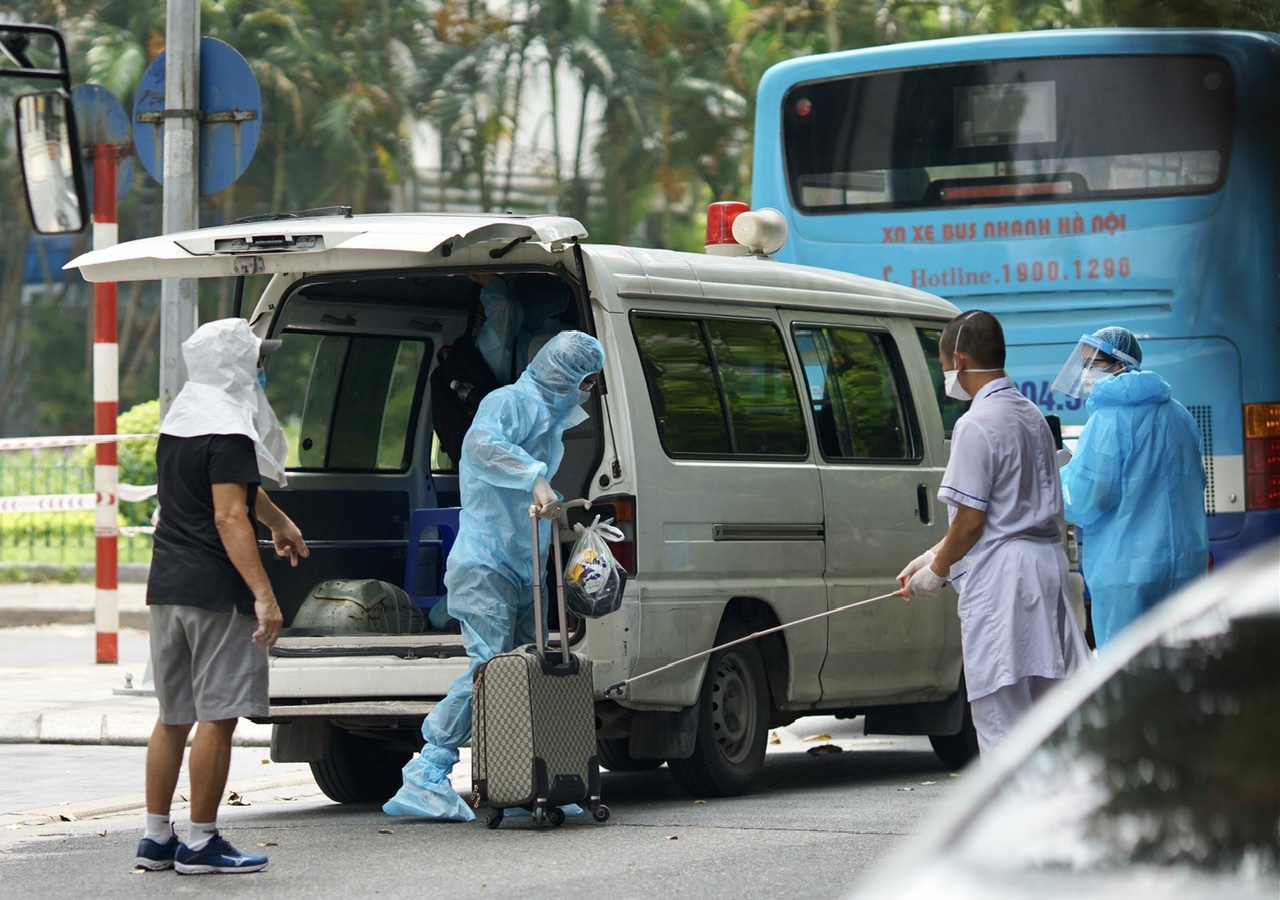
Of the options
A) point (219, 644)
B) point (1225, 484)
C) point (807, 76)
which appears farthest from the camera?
point (807, 76)

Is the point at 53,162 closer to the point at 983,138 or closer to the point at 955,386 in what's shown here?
the point at 955,386

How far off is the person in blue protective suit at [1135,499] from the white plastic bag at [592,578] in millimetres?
1618

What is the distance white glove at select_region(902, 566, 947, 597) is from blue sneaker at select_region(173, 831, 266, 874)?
2189mm

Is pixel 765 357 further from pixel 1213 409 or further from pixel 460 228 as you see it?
pixel 1213 409

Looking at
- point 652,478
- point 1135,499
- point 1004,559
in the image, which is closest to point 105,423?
point 652,478

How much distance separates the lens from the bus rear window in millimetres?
11070

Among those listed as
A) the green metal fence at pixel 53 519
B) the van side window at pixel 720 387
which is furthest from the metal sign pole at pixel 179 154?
the green metal fence at pixel 53 519

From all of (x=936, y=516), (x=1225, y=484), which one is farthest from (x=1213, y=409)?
(x=936, y=516)

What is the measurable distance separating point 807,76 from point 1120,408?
17.0ft

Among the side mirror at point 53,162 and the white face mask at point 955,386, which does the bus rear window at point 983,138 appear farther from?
the side mirror at point 53,162

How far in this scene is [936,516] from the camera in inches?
371

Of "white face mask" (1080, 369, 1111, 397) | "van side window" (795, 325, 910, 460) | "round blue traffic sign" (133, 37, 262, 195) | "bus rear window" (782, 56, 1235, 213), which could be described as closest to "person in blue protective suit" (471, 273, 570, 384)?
"van side window" (795, 325, 910, 460)

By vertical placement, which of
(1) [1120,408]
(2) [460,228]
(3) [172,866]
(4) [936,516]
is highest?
(2) [460,228]

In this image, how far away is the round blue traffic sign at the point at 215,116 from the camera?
11266 millimetres
